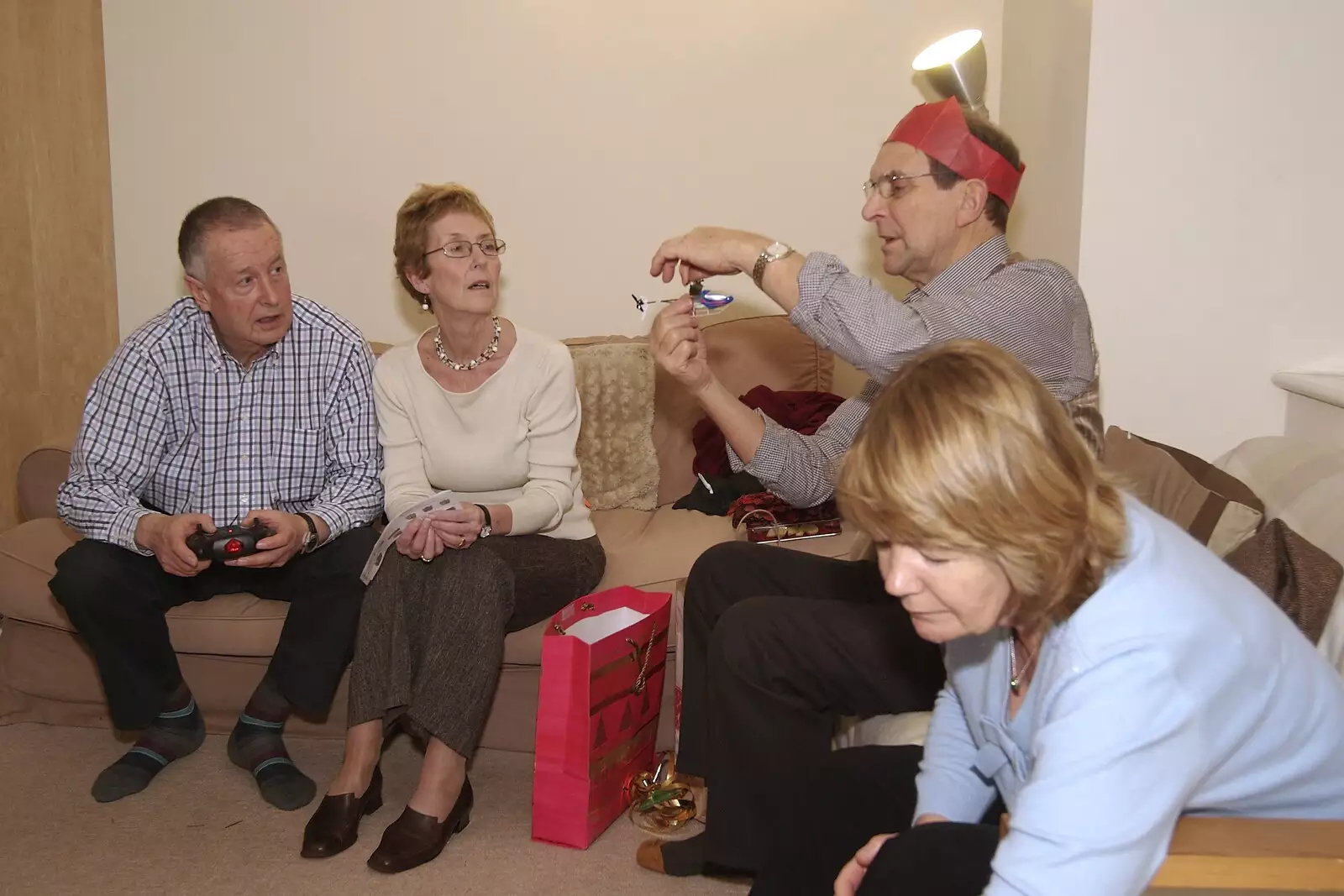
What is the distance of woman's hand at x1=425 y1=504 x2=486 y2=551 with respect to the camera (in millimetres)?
2207

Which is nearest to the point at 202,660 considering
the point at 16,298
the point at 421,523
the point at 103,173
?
the point at 421,523

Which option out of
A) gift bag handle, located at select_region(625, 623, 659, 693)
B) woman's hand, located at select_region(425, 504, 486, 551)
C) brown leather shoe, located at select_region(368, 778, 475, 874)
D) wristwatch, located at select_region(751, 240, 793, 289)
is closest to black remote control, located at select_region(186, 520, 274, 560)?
woman's hand, located at select_region(425, 504, 486, 551)

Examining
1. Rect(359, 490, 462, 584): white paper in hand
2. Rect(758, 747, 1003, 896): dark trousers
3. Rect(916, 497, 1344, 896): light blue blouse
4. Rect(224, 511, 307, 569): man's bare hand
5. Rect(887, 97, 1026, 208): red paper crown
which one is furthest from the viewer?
Rect(224, 511, 307, 569): man's bare hand

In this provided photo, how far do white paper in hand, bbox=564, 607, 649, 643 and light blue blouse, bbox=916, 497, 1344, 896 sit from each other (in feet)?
3.97

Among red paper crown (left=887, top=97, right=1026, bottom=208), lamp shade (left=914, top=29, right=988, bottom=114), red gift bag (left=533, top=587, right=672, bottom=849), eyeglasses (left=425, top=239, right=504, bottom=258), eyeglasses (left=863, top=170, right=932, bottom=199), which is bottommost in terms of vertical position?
red gift bag (left=533, top=587, right=672, bottom=849)

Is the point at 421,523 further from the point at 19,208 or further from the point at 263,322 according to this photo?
the point at 19,208

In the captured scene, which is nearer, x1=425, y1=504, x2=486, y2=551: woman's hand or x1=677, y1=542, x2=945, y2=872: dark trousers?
x1=677, y1=542, x2=945, y2=872: dark trousers

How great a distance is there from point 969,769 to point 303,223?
2827mm

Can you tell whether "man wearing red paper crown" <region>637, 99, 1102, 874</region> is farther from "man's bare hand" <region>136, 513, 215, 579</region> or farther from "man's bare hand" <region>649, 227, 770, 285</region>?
"man's bare hand" <region>136, 513, 215, 579</region>

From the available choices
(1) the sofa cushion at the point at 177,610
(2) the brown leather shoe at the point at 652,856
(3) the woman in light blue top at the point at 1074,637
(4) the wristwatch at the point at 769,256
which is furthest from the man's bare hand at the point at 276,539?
(3) the woman in light blue top at the point at 1074,637

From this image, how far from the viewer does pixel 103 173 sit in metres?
3.50

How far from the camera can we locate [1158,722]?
0.98 metres

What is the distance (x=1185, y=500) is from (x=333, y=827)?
5.23 feet

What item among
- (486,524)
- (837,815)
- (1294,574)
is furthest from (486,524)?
(1294,574)
